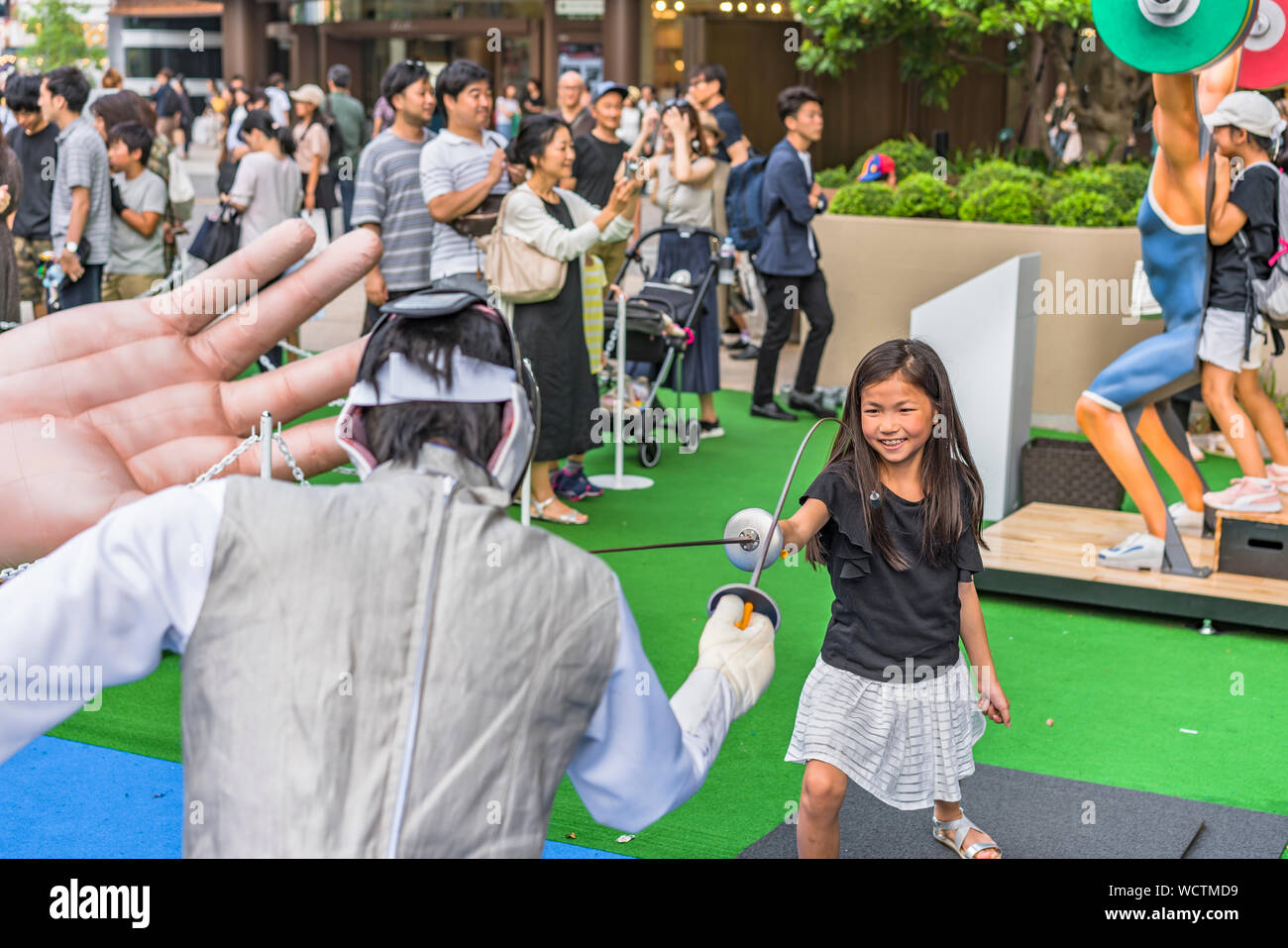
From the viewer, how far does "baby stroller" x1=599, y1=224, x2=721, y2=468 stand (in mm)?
7844

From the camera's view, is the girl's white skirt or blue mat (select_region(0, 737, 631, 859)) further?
blue mat (select_region(0, 737, 631, 859))

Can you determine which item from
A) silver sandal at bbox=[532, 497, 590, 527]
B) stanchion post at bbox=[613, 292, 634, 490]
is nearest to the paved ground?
stanchion post at bbox=[613, 292, 634, 490]

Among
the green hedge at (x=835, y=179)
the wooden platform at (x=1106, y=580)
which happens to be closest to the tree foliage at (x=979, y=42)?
the green hedge at (x=835, y=179)

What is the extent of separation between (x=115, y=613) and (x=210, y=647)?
0.11 m

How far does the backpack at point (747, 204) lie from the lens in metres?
9.60

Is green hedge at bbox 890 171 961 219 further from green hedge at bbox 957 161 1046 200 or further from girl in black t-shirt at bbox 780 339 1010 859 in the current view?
girl in black t-shirt at bbox 780 339 1010 859

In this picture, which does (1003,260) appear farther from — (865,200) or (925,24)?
(925,24)

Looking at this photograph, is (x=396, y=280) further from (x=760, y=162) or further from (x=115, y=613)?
(x=115, y=613)

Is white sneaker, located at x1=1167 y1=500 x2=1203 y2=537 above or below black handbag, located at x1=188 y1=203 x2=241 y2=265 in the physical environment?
below

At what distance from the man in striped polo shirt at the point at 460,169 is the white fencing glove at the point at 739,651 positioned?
15.1 ft

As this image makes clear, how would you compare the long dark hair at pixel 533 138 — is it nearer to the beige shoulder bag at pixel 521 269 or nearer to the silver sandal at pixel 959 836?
the beige shoulder bag at pixel 521 269

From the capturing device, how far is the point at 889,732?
324 cm

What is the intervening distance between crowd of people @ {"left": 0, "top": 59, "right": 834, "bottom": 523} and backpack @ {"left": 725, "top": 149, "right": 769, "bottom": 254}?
0.23 metres

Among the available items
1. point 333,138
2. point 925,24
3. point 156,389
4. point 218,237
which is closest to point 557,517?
point 156,389
